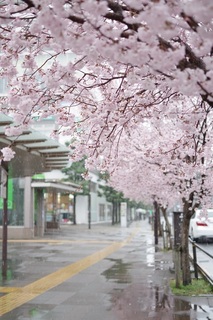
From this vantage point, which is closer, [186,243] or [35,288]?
[35,288]

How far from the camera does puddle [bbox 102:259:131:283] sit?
35.5 ft

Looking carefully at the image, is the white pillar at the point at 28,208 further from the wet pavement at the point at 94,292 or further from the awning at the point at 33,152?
the wet pavement at the point at 94,292

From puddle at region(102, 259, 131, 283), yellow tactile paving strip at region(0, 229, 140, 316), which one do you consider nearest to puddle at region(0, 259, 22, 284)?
yellow tactile paving strip at region(0, 229, 140, 316)

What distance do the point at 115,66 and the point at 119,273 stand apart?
7.79 m

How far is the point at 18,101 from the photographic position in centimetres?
541

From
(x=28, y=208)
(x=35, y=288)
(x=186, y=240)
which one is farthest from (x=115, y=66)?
(x=28, y=208)

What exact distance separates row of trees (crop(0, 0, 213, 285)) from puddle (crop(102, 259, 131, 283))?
1.80 metres

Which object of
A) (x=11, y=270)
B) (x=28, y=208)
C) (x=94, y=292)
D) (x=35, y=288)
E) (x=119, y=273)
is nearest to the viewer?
(x=94, y=292)

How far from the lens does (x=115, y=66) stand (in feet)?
17.2

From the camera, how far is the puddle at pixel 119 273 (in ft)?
35.5

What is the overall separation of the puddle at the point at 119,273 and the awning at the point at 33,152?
3701 millimetres

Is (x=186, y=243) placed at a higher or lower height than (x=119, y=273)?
higher

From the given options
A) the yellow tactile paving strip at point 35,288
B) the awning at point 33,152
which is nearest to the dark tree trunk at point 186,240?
the yellow tactile paving strip at point 35,288

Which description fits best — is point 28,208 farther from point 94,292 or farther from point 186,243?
point 94,292
